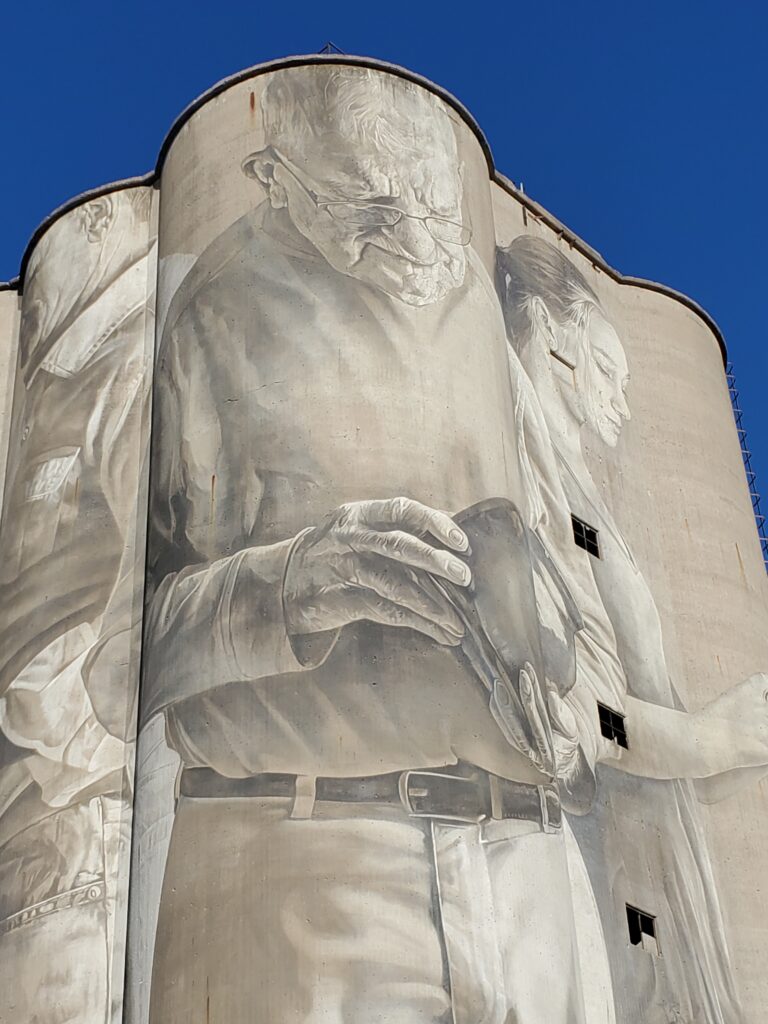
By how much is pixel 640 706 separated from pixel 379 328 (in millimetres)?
5654

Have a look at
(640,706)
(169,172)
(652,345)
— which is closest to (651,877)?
(640,706)

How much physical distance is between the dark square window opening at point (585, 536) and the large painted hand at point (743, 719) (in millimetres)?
2413

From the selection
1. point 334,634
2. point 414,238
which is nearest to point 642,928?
point 334,634

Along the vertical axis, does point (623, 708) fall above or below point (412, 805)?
above

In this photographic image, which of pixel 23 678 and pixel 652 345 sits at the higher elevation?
pixel 652 345

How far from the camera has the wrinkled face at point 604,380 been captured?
2488 cm

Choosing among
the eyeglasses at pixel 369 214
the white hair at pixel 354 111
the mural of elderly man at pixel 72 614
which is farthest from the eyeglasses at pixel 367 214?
the mural of elderly man at pixel 72 614

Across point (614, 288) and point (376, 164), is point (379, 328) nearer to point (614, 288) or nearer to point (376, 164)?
point (376, 164)

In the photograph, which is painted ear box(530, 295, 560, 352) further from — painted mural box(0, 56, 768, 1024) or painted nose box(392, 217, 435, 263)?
painted nose box(392, 217, 435, 263)

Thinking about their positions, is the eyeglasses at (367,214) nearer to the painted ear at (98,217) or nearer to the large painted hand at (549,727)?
the painted ear at (98,217)

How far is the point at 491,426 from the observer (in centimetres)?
2086

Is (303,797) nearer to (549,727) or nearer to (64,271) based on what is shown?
(549,727)

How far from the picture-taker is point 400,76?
23047 mm

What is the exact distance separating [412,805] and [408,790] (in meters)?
0.15
